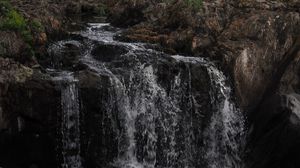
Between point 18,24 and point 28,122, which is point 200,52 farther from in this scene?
point 28,122

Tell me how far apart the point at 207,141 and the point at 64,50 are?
6.43 meters

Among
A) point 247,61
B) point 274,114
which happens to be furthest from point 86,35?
point 274,114

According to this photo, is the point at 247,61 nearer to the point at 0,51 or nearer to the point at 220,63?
the point at 220,63

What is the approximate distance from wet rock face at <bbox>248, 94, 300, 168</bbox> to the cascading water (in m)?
0.83

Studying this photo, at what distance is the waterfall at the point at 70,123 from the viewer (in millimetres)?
17453

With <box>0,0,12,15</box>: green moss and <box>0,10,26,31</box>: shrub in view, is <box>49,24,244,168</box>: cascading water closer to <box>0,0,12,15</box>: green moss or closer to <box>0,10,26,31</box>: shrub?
<box>0,10,26,31</box>: shrub

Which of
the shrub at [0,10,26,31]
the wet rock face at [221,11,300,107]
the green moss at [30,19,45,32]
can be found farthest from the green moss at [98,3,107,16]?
the wet rock face at [221,11,300,107]

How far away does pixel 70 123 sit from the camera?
17.6 m

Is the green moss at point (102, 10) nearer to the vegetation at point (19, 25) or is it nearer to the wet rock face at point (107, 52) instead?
the vegetation at point (19, 25)

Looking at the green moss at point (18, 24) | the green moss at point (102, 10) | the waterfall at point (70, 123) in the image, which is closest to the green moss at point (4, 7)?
the green moss at point (18, 24)

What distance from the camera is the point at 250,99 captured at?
67.8 ft

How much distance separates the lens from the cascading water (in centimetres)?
1848

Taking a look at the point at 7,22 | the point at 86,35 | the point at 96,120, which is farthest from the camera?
the point at 86,35

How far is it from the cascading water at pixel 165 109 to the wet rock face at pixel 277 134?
833 millimetres
